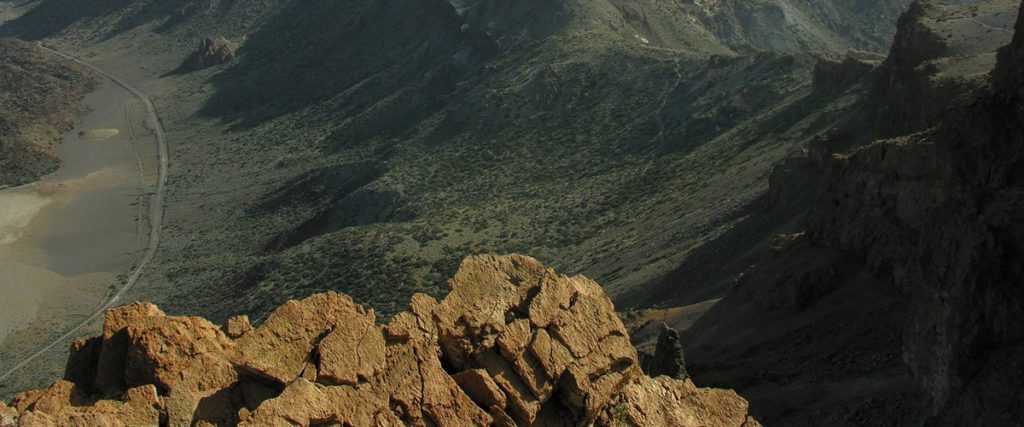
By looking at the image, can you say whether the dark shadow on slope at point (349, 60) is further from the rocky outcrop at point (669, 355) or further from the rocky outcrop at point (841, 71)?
the rocky outcrop at point (669, 355)

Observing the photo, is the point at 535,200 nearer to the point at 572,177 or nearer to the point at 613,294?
the point at 572,177

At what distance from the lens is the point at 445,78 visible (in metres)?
101

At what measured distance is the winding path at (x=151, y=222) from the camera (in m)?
63.4

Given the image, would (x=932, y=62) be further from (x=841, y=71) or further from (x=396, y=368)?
(x=396, y=368)

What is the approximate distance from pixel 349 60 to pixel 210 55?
2460 centimetres

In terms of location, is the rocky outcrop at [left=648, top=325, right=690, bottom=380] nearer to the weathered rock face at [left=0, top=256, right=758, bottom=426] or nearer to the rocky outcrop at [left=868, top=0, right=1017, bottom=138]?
the weathered rock face at [left=0, top=256, right=758, bottom=426]

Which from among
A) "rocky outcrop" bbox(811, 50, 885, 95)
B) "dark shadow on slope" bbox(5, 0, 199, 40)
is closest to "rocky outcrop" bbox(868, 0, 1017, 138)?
"rocky outcrop" bbox(811, 50, 885, 95)

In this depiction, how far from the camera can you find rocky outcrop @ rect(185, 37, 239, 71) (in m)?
134

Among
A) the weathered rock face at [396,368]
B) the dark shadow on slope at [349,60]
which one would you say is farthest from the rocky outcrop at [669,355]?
the dark shadow on slope at [349,60]

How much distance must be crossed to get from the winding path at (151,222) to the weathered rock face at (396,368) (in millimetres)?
46565

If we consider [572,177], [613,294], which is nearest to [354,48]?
[572,177]

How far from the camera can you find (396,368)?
1656 cm

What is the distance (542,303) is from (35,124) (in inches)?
4471

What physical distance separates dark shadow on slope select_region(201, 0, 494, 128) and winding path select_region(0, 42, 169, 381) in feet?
23.2
